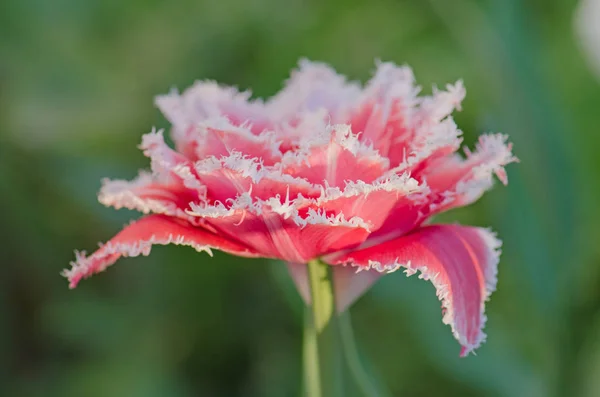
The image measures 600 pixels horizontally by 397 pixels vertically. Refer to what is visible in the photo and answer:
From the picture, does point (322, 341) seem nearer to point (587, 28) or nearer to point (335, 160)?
point (335, 160)

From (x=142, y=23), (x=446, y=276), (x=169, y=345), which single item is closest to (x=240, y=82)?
(x=142, y=23)

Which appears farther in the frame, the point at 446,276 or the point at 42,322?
the point at 42,322

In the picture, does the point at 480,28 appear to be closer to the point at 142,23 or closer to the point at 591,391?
the point at 591,391

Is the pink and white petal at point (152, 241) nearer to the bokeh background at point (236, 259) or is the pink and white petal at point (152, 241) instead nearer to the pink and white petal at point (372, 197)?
the pink and white petal at point (372, 197)

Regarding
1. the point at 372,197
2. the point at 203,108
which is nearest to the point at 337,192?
the point at 372,197

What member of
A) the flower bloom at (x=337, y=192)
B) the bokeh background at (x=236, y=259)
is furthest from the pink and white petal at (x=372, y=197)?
the bokeh background at (x=236, y=259)

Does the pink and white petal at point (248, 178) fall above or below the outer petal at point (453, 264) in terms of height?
above
